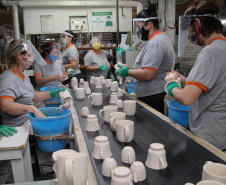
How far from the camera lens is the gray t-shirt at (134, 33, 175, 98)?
6.62 feet

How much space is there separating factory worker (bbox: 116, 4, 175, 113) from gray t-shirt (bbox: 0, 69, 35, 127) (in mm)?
1053

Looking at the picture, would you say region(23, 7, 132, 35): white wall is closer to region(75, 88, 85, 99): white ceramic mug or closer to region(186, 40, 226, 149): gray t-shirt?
region(75, 88, 85, 99): white ceramic mug

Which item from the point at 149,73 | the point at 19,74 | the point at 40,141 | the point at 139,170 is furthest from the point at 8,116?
the point at 139,170

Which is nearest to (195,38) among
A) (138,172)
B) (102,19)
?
(138,172)

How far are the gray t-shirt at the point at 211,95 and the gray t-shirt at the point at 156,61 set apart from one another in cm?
76

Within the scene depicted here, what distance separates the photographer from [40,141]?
157 centimetres

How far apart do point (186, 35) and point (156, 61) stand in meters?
0.56

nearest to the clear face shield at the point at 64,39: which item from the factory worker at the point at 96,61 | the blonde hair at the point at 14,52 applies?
the factory worker at the point at 96,61

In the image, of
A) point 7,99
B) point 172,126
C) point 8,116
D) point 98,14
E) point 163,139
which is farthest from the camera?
point 98,14

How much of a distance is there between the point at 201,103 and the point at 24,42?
1597 mm

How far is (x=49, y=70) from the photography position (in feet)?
9.75

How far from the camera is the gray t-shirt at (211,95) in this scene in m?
1.20

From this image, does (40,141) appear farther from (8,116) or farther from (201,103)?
(201,103)

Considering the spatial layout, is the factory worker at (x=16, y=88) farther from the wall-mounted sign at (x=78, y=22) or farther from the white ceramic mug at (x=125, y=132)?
the wall-mounted sign at (x=78, y=22)
